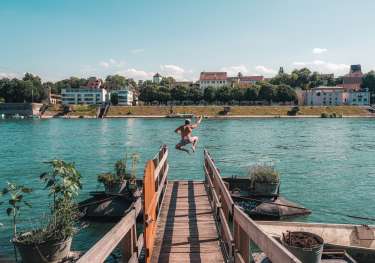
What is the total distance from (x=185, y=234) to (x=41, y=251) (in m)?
3.77

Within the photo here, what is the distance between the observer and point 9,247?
55.7 ft

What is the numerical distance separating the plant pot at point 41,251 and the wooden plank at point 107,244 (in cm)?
249

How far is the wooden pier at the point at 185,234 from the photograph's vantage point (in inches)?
225

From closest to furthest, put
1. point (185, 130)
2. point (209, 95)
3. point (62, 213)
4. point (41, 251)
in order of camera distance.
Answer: point (41, 251) < point (62, 213) < point (185, 130) < point (209, 95)

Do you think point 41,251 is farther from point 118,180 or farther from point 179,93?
point 179,93

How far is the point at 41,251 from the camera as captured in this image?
904cm

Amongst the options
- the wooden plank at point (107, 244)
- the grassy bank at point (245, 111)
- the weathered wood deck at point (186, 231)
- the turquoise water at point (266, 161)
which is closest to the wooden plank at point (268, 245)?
the wooden plank at point (107, 244)

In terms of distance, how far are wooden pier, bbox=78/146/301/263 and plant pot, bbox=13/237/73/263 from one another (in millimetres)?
1478

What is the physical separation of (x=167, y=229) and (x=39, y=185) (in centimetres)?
2181

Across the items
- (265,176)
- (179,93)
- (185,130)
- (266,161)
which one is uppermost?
(179,93)

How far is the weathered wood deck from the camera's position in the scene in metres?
9.57

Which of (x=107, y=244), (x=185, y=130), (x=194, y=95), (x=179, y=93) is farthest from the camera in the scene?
(x=194, y=95)

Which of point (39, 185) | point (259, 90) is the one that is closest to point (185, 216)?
point (39, 185)

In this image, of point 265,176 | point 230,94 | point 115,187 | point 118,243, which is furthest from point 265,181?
point 230,94
